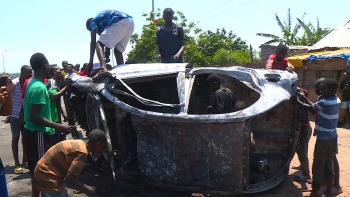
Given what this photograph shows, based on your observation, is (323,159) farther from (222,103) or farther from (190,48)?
(190,48)

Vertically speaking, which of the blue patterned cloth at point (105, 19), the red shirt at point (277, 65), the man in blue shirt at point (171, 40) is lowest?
the red shirt at point (277, 65)

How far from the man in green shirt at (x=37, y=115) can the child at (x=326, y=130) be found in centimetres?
282

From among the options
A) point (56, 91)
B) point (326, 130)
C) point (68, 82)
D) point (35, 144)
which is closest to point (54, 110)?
point (56, 91)

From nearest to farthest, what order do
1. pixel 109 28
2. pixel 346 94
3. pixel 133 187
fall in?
1. pixel 133 187
2. pixel 109 28
3. pixel 346 94

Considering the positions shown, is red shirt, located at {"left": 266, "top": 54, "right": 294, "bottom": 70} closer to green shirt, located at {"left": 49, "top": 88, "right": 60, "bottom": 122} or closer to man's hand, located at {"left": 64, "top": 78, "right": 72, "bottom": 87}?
man's hand, located at {"left": 64, "top": 78, "right": 72, "bottom": 87}

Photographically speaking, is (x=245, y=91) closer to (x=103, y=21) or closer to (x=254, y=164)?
(x=254, y=164)

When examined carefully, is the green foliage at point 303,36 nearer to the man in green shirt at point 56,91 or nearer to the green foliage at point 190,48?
the green foliage at point 190,48

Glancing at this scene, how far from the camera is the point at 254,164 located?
5098mm

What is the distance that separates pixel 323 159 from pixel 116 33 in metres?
3.48

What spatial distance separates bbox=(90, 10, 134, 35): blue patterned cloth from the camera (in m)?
6.10

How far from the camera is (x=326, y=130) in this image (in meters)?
4.61

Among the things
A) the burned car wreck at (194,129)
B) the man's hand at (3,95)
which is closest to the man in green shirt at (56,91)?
the burned car wreck at (194,129)

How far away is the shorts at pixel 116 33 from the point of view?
609cm

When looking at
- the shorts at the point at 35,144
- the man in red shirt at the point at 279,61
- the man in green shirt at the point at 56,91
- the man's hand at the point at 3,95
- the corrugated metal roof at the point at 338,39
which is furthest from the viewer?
the corrugated metal roof at the point at 338,39
